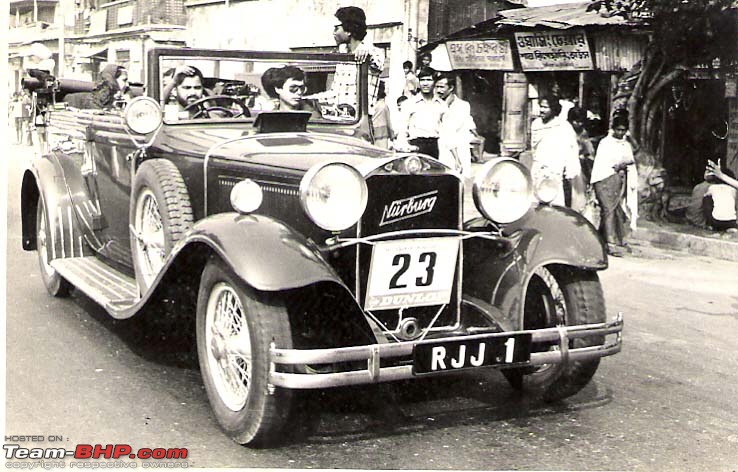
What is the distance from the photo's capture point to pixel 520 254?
364 cm

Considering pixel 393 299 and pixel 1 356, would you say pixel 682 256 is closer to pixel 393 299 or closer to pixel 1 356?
pixel 393 299

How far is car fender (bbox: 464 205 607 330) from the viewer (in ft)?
11.8

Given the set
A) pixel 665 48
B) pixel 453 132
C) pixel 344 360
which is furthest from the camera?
pixel 665 48

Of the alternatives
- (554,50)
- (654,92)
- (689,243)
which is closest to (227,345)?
(689,243)

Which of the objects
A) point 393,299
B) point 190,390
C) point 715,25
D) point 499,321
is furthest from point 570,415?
point 715,25

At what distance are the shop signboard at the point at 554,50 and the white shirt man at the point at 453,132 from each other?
132 inches

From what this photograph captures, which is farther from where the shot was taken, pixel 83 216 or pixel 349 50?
pixel 83 216

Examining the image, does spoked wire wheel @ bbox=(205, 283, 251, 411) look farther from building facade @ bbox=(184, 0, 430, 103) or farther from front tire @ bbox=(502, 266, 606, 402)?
building facade @ bbox=(184, 0, 430, 103)

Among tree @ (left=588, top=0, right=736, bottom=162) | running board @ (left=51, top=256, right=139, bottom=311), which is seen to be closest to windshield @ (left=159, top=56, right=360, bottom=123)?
running board @ (left=51, top=256, right=139, bottom=311)

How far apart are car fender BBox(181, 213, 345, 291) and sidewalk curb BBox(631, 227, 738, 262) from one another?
18.5 ft

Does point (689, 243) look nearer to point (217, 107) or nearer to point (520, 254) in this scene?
point (520, 254)

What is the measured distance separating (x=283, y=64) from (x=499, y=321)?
1.90 metres

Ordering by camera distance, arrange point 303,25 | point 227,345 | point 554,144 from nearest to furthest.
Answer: point 227,345, point 554,144, point 303,25

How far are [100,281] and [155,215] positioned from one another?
2.33ft
